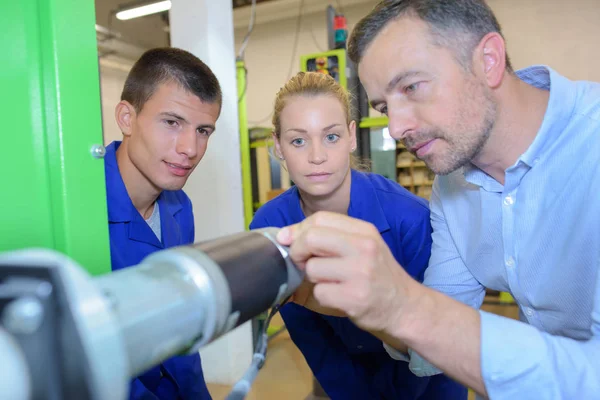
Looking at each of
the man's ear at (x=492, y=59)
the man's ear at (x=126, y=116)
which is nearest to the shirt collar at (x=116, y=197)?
the man's ear at (x=126, y=116)

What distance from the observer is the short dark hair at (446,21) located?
86 cm

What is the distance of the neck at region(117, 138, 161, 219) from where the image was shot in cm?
129

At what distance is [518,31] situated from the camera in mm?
4348

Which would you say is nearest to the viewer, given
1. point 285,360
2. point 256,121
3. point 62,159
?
point 62,159

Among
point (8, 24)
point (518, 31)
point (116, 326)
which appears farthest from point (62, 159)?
point (518, 31)

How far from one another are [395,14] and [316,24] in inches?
188

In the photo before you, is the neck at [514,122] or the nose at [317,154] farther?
the nose at [317,154]

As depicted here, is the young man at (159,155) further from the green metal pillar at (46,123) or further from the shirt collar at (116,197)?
the green metal pillar at (46,123)

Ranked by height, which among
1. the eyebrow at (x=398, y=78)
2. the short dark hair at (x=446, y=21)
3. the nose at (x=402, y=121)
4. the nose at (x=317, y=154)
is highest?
the short dark hair at (x=446, y=21)

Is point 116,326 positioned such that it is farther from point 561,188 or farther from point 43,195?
point 561,188

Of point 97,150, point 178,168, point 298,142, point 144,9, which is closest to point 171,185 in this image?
point 178,168

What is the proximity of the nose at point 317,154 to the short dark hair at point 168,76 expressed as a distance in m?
0.36

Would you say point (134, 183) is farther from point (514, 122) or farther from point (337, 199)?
point (514, 122)

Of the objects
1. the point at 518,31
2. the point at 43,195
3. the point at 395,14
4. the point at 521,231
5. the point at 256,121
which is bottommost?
the point at 521,231
